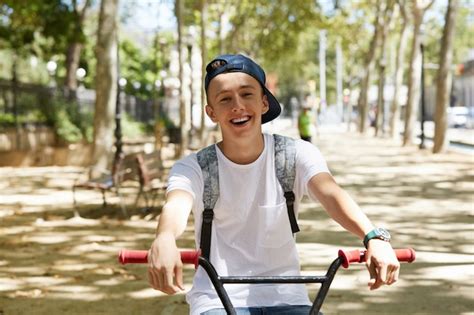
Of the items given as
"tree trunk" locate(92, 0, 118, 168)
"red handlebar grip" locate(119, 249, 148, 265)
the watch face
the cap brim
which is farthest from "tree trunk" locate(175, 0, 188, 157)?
"red handlebar grip" locate(119, 249, 148, 265)

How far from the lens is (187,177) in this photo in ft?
9.59

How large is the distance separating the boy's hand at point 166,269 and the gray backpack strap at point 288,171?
0.67 metres

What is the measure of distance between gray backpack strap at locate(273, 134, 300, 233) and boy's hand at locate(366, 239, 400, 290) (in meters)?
0.50

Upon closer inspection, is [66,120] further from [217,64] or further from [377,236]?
[377,236]

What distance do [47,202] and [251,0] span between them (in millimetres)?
27851

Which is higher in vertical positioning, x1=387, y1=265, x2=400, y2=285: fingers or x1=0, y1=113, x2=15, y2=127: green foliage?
x1=387, y1=265, x2=400, y2=285: fingers

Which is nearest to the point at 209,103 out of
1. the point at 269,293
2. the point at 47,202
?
the point at 269,293

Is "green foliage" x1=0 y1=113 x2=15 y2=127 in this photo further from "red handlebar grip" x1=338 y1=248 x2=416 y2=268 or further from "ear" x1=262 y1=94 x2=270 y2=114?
"red handlebar grip" x1=338 y1=248 x2=416 y2=268

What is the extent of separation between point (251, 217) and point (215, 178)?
0.20m

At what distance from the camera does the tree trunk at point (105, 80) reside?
644 inches

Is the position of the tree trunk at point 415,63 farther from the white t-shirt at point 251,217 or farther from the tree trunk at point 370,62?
the white t-shirt at point 251,217

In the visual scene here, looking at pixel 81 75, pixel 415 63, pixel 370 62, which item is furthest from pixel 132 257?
pixel 81 75

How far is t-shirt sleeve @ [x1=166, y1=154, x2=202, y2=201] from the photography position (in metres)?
2.89

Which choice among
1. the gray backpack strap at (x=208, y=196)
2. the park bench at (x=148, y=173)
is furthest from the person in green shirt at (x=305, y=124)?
the gray backpack strap at (x=208, y=196)
